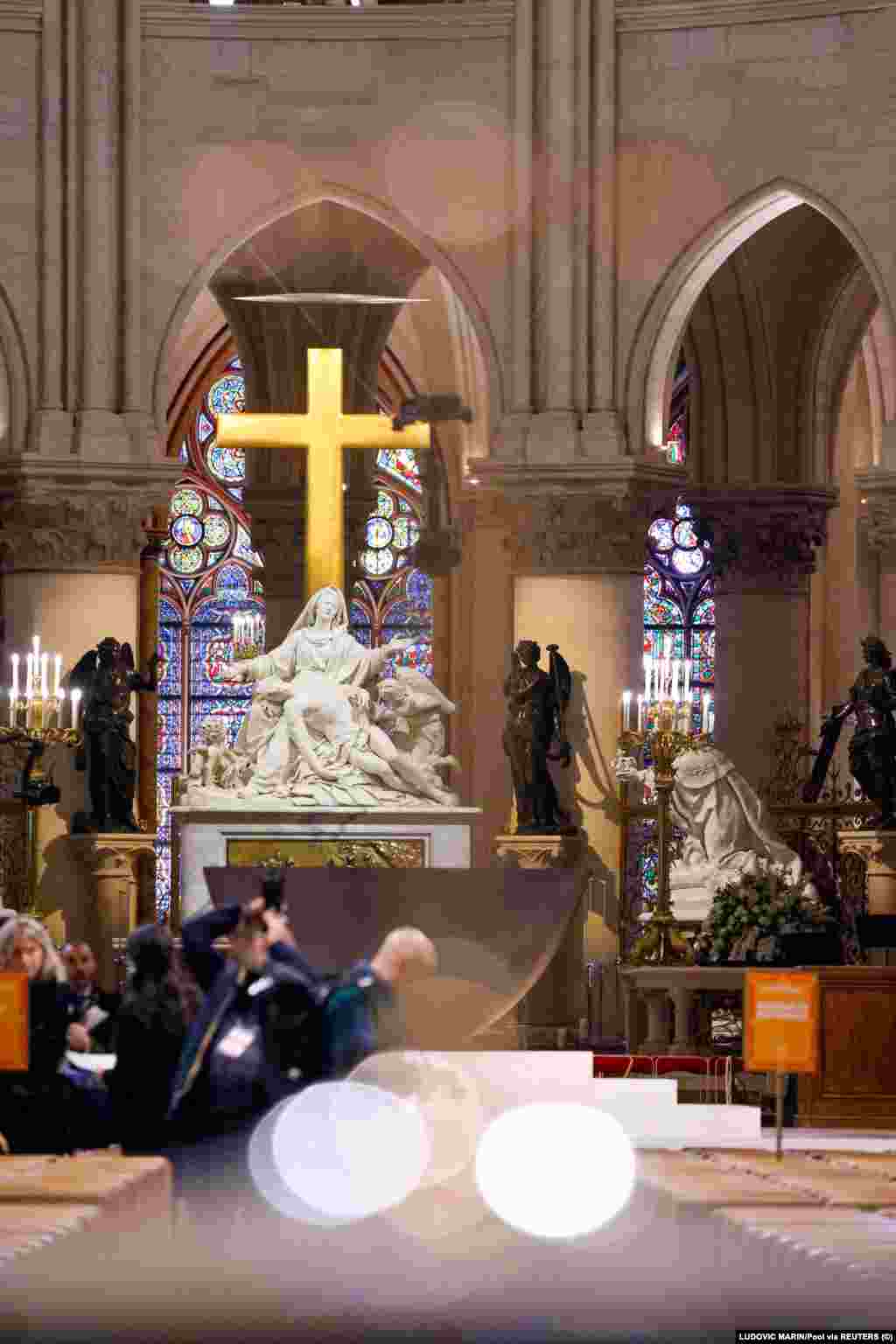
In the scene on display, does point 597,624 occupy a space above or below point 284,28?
below

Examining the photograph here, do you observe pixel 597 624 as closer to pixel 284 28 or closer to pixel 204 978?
pixel 284 28

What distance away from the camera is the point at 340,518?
2478cm

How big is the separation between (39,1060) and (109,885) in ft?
34.9

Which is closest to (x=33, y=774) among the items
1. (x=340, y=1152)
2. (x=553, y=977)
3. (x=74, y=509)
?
(x=74, y=509)

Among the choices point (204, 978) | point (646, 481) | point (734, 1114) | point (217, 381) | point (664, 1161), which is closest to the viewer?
point (204, 978)

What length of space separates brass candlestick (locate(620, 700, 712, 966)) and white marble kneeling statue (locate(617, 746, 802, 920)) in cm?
179

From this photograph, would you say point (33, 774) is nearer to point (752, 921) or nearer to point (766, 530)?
point (752, 921)

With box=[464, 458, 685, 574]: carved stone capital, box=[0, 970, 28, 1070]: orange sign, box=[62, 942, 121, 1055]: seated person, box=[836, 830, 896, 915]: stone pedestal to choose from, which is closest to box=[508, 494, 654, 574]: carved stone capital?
box=[464, 458, 685, 574]: carved stone capital

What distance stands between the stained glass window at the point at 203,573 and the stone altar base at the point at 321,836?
1218 centimetres

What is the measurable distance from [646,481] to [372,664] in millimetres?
2993

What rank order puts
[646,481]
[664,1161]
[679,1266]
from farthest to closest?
[646,481]
[664,1161]
[679,1266]

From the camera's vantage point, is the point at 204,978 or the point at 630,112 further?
the point at 630,112

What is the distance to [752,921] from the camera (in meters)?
21.9

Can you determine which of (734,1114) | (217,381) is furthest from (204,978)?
(217,381)
